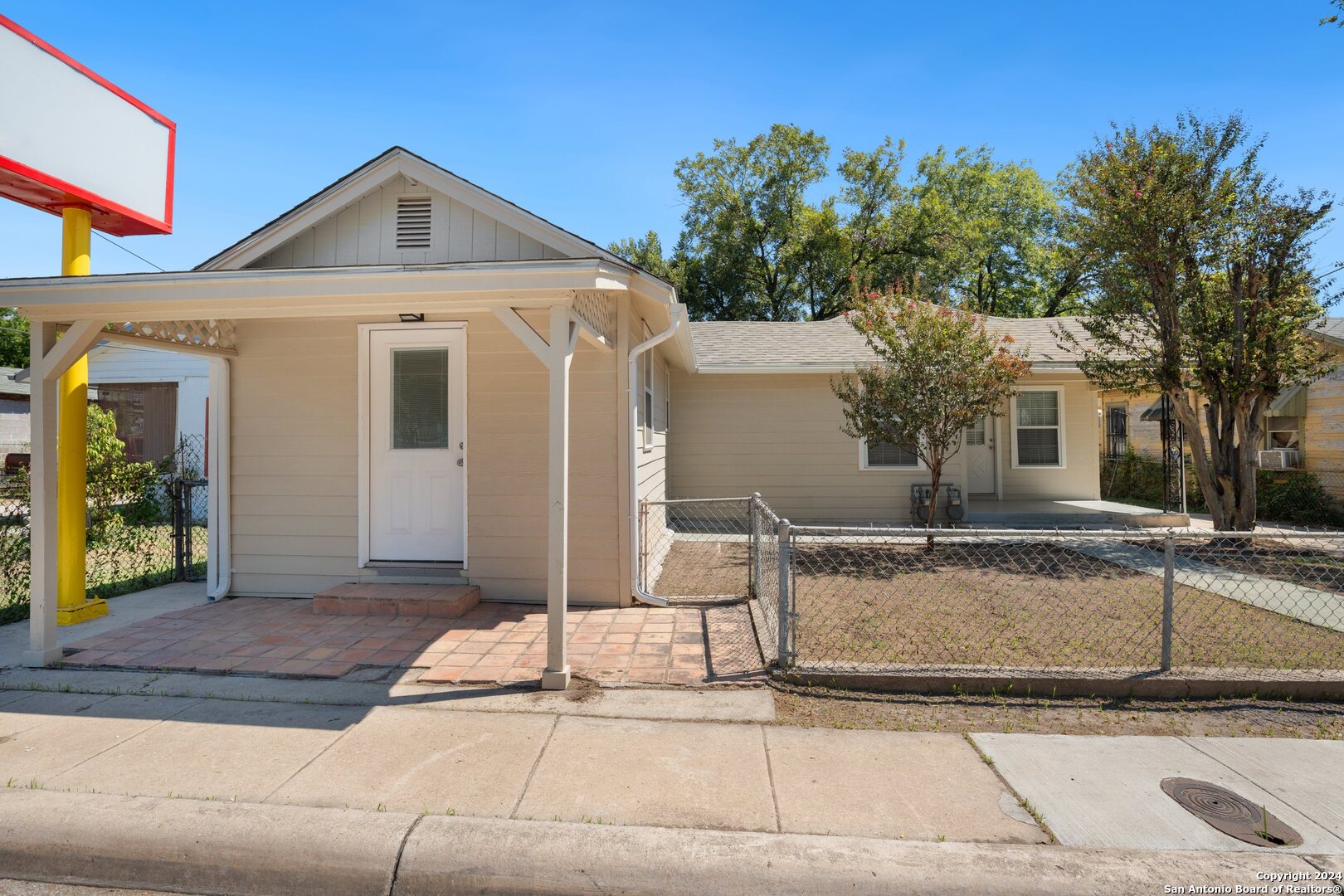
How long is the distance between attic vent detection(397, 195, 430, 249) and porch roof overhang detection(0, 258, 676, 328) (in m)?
1.71

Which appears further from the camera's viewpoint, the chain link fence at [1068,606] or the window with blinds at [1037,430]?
the window with blinds at [1037,430]

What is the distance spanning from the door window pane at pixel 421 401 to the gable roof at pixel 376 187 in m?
1.36

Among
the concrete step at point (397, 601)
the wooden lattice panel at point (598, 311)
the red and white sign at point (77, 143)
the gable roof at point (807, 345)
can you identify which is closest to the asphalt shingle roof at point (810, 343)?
the gable roof at point (807, 345)

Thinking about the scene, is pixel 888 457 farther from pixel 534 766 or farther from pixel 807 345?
pixel 534 766

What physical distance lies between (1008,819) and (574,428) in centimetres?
440

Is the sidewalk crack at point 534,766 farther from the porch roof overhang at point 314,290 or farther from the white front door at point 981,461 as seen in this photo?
the white front door at point 981,461

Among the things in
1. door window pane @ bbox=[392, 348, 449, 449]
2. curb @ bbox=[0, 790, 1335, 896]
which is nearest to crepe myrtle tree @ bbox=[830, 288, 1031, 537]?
door window pane @ bbox=[392, 348, 449, 449]

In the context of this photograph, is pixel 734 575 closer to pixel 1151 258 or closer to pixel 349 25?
pixel 1151 258

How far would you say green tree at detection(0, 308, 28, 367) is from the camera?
1143 inches

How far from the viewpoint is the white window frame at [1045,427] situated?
39.1 ft

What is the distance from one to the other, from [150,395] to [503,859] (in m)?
15.3

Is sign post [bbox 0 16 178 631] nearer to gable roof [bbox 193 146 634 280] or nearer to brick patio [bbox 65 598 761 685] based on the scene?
brick patio [bbox 65 598 761 685]

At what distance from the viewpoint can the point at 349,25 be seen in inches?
311

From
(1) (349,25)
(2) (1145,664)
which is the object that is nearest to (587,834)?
(2) (1145,664)
